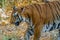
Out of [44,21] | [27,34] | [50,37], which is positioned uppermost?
[44,21]

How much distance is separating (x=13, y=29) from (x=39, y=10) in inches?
56.2

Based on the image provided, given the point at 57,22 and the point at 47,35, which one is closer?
the point at 57,22

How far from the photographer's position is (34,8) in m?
3.99

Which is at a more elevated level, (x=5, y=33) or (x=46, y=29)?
(x=46, y=29)

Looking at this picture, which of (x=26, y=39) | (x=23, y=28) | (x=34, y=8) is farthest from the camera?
(x=23, y=28)

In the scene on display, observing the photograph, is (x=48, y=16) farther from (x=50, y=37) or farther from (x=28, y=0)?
(x=28, y=0)

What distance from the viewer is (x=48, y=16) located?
13.5 ft

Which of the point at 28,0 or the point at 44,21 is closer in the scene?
the point at 44,21

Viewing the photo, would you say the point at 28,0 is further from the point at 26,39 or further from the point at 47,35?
the point at 26,39

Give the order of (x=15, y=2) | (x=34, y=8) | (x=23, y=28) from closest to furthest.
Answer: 1. (x=34, y=8)
2. (x=23, y=28)
3. (x=15, y=2)

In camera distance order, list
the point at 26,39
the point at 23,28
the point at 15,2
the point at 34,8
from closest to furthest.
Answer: the point at 34,8
the point at 26,39
the point at 23,28
the point at 15,2

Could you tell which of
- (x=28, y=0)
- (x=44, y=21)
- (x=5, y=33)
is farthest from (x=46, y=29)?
(x=28, y=0)

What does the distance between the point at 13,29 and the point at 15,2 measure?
1427 millimetres

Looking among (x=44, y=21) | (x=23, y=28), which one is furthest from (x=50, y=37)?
(x=44, y=21)
